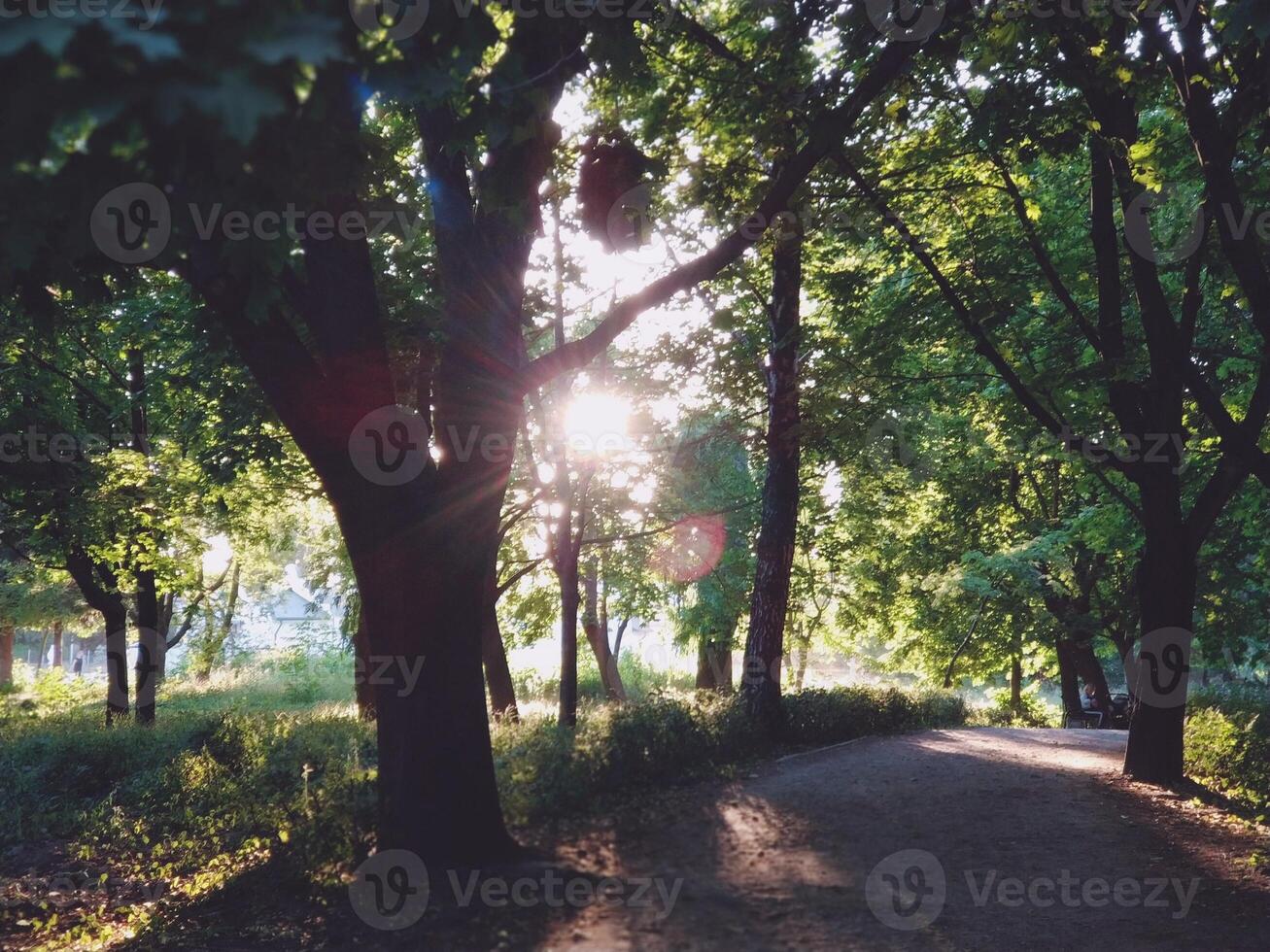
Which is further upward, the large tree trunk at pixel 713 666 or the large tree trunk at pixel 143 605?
the large tree trunk at pixel 143 605

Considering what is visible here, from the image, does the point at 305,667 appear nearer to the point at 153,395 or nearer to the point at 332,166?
the point at 153,395

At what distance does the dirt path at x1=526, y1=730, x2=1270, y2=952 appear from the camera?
5.98m

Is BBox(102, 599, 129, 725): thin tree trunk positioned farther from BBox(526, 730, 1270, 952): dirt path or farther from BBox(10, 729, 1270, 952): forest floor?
BBox(526, 730, 1270, 952): dirt path

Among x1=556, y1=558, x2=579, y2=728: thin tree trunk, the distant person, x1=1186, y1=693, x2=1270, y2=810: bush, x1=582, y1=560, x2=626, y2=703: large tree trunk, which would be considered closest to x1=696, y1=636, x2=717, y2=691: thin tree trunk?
x1=582, y1=560, x2=626, y2=703: large tree trunk

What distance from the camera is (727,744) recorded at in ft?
37.8

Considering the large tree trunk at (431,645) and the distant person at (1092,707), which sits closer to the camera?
the large tree trunk at (431,645)

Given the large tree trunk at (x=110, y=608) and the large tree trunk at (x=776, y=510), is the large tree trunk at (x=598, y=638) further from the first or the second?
Result: the large tree trunk at (x=110, y=608)

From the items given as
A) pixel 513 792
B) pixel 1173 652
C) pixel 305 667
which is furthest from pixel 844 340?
pixel 305 667

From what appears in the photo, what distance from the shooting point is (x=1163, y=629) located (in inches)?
431

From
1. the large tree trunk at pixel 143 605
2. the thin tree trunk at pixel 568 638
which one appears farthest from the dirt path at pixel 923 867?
the large tree trunk at pixel 143 605

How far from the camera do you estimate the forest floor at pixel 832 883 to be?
5867 millimetres

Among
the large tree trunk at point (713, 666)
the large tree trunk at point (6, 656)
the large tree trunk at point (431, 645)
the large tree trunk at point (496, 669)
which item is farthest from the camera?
the large tree trunk at point (6, 656)


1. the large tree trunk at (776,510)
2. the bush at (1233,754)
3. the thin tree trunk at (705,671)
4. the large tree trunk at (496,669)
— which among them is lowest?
the thin tree trunk at (705,671)

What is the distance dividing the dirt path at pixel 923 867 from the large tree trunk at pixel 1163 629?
67cm
